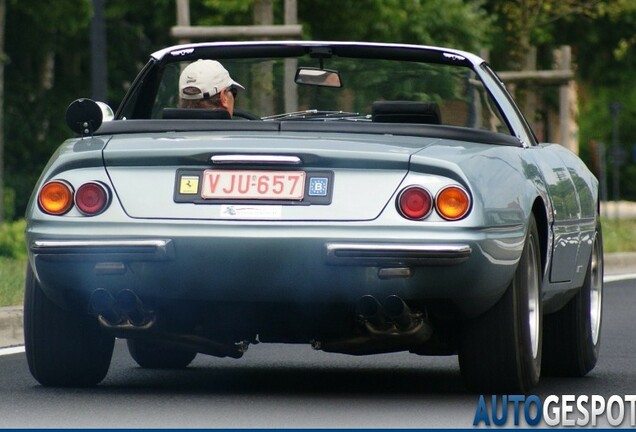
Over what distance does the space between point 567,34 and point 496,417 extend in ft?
118

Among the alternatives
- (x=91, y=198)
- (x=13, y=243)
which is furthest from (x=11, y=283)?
(x=13, y=243)

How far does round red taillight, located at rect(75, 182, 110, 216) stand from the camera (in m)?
7.51

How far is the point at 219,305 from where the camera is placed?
24.7ft

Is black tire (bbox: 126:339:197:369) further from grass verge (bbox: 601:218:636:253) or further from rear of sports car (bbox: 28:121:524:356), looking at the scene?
grass verge (bbox: 601:218:636:253)

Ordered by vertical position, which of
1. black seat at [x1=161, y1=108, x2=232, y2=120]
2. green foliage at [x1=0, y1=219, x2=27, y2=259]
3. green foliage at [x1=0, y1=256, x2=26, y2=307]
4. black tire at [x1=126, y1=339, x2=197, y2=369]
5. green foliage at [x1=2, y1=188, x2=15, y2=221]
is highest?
black seat at [x1=161, y1=108, x2=232, y2=120]

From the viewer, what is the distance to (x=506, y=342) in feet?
25.2

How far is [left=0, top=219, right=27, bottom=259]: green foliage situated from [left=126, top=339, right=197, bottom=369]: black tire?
35.8 ft

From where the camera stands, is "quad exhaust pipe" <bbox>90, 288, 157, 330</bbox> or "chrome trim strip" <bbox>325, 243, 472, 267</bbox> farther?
"quad exhaust pipe" <bbox>90, 288, 157, 330</bbox>

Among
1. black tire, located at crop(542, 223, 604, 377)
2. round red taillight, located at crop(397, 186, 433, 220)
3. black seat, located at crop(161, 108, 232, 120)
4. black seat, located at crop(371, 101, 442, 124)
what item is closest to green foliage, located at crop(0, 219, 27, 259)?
black tire, located at crop(542, 223, 604, 377)

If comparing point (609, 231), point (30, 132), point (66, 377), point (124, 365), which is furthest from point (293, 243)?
point (30, 132)

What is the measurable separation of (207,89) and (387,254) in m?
1.67

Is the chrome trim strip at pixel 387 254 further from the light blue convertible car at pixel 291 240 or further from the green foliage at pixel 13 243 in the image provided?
the green foliage at pixel 13 243

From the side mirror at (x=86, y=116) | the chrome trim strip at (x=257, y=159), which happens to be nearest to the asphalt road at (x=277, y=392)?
the chrome trim strip at (x=257, y=159)

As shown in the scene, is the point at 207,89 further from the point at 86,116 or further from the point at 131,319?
the point at 131,319
